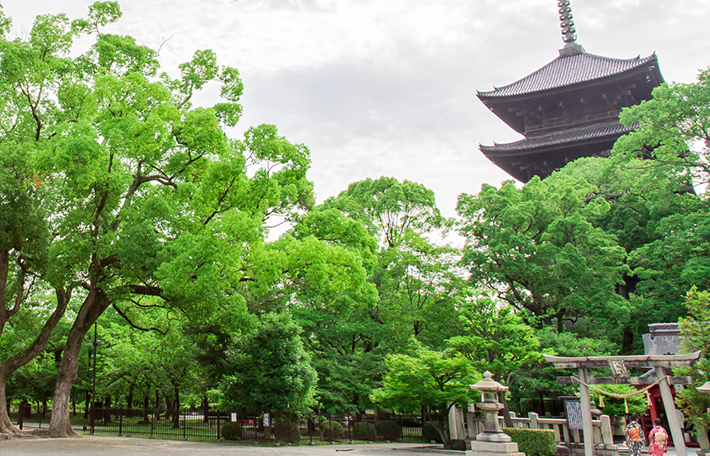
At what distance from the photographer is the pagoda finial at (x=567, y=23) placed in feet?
131

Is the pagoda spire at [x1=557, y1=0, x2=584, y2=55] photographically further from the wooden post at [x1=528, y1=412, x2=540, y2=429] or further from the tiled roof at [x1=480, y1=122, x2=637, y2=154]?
the wooden post at [x1=528, y1=412, x2=540, y2=429]

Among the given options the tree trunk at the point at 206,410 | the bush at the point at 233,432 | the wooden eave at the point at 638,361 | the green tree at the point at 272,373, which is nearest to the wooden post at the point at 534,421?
the wooden eave at the point at 638,361

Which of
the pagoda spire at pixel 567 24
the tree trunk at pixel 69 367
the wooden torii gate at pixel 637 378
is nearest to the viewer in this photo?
the wooden torii gate at pixel 637 378

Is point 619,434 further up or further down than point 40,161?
further down

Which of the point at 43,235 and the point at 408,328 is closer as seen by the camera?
the point at 43,235

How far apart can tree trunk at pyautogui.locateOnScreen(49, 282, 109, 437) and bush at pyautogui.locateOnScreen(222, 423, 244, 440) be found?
5.55 m

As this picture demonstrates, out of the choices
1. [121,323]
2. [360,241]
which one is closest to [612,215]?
[360,241]

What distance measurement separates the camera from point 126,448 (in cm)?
1475

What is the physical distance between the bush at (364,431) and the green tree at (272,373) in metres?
4.22

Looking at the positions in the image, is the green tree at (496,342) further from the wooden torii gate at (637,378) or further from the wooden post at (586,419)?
the wooden post at (586,419)

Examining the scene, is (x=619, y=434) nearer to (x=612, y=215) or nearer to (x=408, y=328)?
(x=408, y=328)

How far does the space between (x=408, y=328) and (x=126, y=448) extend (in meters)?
12.5

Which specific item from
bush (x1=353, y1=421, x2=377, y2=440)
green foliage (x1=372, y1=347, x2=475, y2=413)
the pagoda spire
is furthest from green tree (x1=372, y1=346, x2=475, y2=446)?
the pagoda spire

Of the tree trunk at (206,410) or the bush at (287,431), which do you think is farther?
the tree trunk at (206,410)
